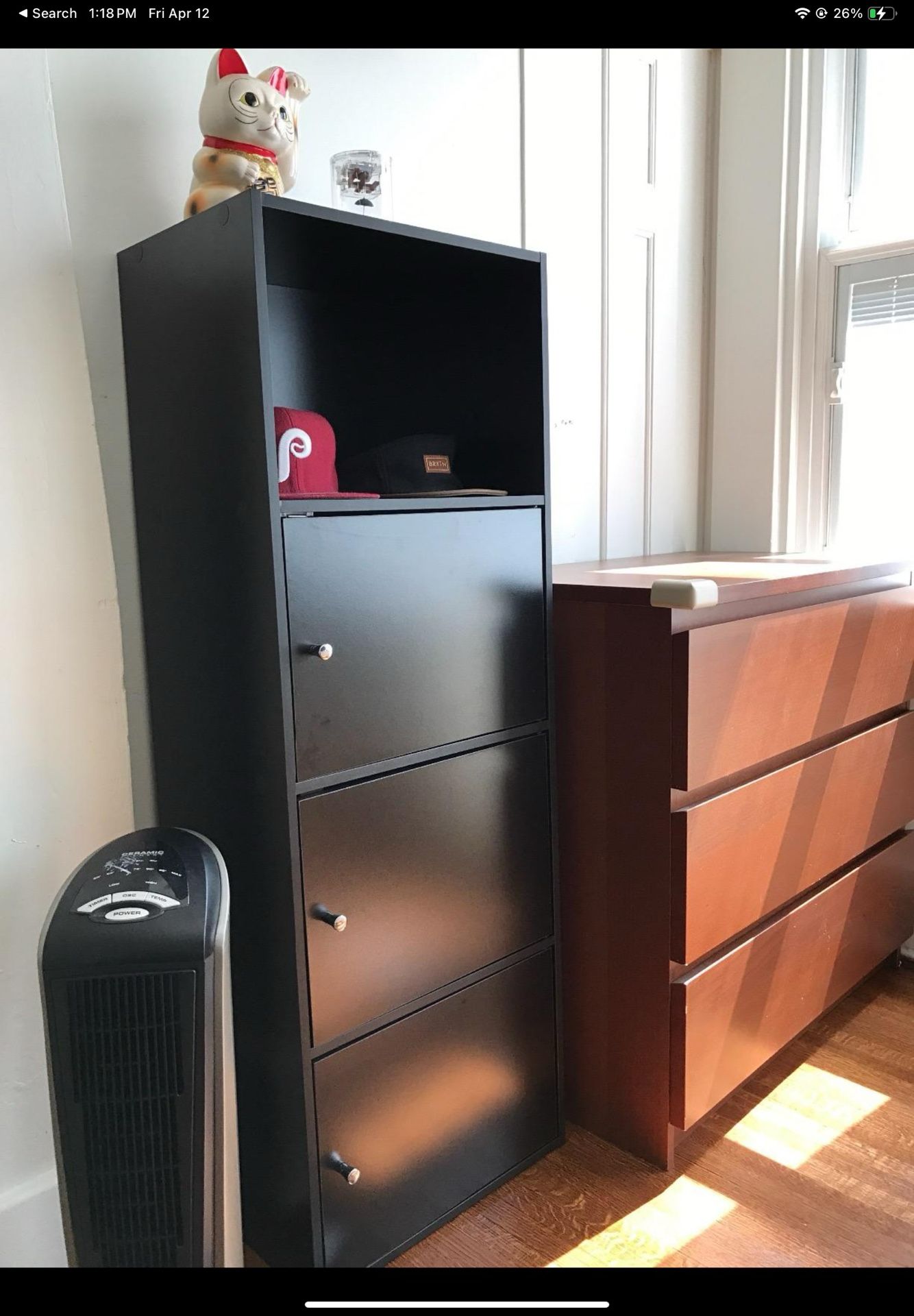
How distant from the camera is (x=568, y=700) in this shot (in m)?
1.59

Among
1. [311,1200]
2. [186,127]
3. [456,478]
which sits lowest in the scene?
[311,1200]

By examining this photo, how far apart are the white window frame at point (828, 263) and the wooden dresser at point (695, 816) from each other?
0.55 meters

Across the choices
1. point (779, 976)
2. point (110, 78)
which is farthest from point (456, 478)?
point (779, 976)

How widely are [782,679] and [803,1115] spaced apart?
0.79 metres

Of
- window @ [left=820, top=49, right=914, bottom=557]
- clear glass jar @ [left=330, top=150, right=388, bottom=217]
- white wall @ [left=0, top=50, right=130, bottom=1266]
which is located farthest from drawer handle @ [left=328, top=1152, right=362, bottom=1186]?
window @ [left=820, top=49, right=914, bottom=557]

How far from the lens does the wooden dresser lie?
4.79ft

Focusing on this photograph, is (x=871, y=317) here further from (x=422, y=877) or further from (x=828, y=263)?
(x=422, y=877)

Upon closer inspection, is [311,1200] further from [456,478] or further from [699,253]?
[699,253]

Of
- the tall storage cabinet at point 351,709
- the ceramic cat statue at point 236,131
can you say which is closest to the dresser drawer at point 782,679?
the tall storage cabinet at point 351,709

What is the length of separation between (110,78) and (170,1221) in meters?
1.41

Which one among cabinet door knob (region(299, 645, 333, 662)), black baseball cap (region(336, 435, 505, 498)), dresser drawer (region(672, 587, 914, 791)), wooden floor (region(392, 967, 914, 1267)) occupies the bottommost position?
wooden floor (region(392, 967, 914, 1267))

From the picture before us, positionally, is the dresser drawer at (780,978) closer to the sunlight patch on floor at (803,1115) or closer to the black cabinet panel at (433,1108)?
the sunlight patch on floor at (803,1115)

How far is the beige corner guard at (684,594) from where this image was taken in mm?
1341

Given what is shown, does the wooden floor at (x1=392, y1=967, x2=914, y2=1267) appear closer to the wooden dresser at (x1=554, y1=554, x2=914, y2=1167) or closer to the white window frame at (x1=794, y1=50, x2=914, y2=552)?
the wooden dresser at (x1=554, y1=554, x2=914, y2=1167)
